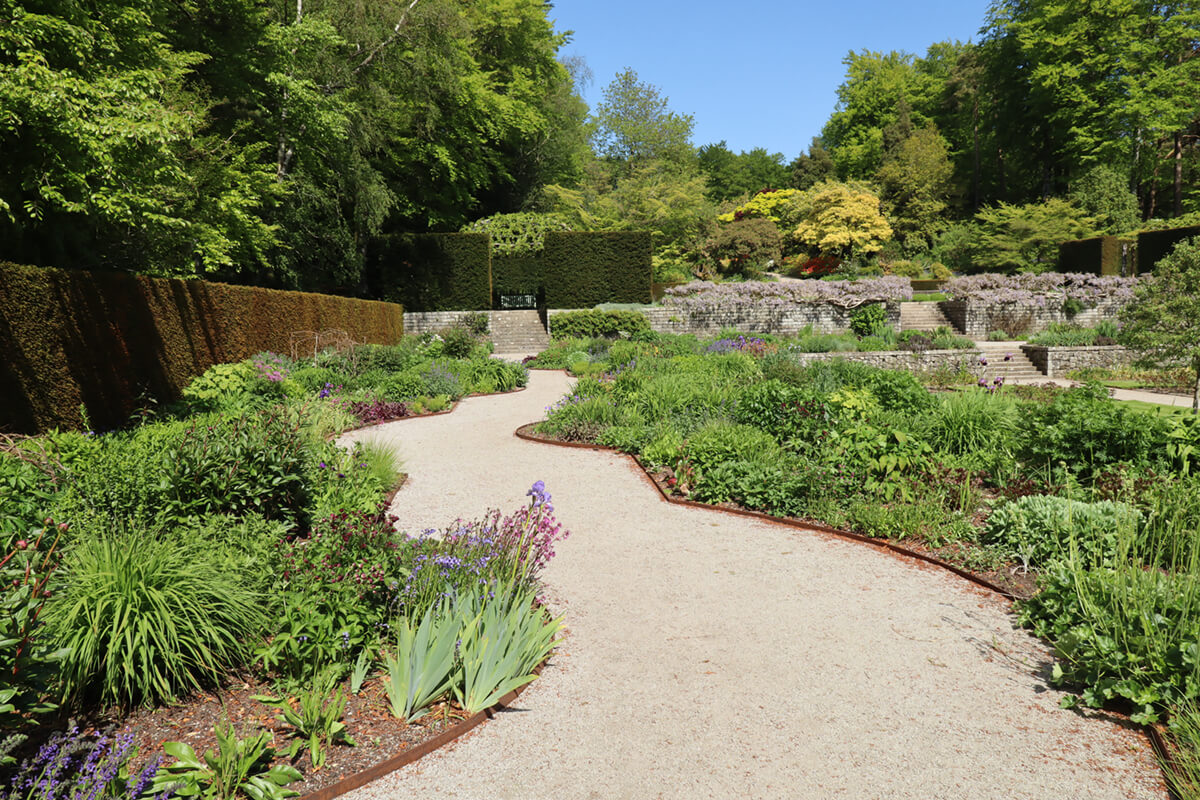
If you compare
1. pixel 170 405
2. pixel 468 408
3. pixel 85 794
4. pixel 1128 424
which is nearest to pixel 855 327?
pixel 468 408

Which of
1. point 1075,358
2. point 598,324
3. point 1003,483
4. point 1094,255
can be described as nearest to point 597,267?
point 598,324

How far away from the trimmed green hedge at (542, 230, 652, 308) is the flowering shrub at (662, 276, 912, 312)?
2.52m

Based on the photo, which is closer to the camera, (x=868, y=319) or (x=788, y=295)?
(x=868, y=319)

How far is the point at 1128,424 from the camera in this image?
189 inches

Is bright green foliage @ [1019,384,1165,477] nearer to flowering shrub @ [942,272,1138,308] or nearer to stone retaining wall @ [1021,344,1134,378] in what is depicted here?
stone retaining wall @ [1021,344,1134,378]

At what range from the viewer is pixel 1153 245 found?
2366 cm

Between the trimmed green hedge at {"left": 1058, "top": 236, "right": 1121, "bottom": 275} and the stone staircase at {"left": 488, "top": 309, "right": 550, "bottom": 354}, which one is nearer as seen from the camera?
the stone staircase at {"left": 488, "top": 309, "right": 550, "bottom": 354}

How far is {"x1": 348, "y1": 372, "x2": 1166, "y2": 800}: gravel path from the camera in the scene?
7.56 ft

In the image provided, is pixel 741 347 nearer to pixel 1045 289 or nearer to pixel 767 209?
pixel 1045 289

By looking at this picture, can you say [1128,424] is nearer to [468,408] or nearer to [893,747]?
[893,747]

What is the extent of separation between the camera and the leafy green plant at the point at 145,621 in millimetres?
2469

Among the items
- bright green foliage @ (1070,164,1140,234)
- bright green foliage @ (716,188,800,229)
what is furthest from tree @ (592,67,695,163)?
bright green foliage @ (1070,164,1140,234)

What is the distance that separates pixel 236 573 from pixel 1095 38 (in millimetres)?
41656

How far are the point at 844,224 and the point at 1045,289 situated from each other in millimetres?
12981
